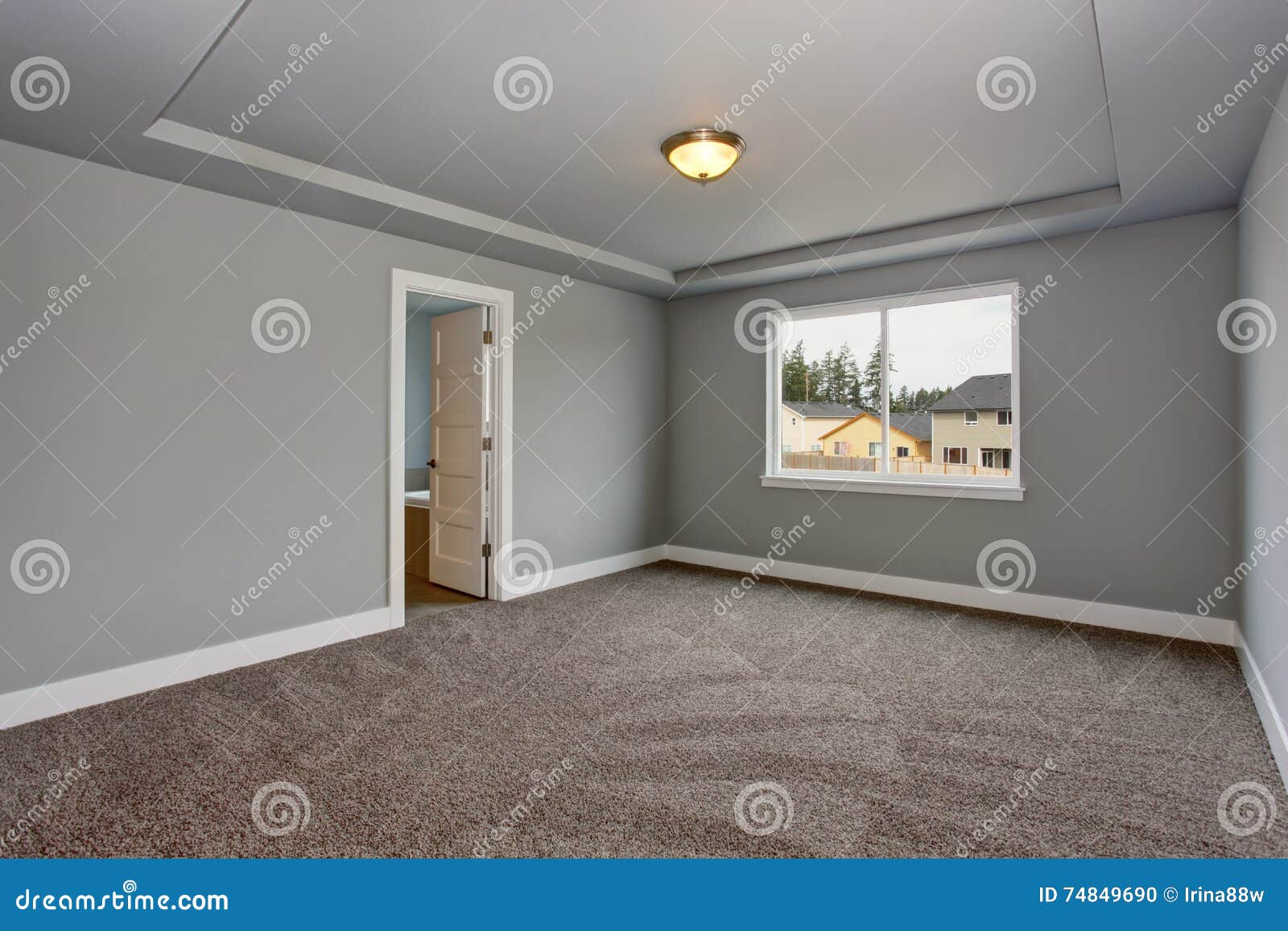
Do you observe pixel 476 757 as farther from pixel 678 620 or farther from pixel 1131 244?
pixel 1131 244

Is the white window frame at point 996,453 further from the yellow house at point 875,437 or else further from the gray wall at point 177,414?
the gray wall at point 177,414

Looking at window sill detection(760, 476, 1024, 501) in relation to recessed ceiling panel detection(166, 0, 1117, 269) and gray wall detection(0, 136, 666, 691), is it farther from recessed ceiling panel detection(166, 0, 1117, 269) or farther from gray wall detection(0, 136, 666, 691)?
gray wall detection(0, 136, 666, 691)

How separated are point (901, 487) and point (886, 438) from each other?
391 millimetres

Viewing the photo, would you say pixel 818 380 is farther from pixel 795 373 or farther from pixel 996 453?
pixel 996 453

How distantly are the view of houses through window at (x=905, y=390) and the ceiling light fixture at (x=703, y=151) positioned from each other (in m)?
2.24

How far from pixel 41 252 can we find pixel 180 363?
0.62m

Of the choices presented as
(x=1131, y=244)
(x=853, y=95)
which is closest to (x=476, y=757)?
(x=853, y=95)

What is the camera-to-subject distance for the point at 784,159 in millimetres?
3232

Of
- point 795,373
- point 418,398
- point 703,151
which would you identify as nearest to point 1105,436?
point 795,373

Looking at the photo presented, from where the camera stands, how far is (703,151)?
9.68 ft

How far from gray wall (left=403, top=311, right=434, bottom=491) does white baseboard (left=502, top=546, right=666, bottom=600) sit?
2.50m

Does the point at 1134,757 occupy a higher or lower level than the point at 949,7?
lower

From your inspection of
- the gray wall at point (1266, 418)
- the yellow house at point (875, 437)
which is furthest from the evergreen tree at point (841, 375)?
the gray wall at point (1266, 418)

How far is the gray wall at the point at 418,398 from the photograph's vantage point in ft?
22.6
